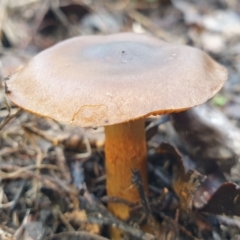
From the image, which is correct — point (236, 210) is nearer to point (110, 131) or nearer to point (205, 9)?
point (110, 131)

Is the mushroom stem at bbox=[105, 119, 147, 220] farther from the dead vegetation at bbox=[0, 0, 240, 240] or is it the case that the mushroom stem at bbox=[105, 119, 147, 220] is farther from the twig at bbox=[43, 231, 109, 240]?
the twig at bbox=[43, 231, 109, 240]

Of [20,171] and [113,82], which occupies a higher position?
[113,82]

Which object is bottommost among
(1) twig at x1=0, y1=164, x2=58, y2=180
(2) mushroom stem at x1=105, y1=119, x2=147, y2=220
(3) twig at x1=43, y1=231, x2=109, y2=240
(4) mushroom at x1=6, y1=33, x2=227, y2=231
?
(1) twig at x1=0, y1=164, x2=58, y2=180

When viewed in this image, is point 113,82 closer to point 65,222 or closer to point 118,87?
point 118,87

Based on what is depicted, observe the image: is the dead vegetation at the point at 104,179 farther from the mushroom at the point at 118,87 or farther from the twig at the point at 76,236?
the mushroom at the point at 118,87

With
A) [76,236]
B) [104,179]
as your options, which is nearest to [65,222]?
[76,236]

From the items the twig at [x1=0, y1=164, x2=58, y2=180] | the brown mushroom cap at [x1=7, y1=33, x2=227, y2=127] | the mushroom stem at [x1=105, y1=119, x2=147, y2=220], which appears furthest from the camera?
the twig at [x1=0, y1=164, x2=58, y2=180]

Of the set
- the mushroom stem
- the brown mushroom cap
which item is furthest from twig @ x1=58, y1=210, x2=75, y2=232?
the brown mushroom cap
